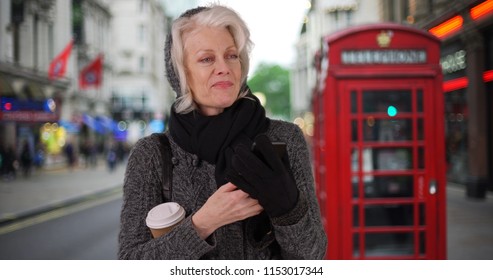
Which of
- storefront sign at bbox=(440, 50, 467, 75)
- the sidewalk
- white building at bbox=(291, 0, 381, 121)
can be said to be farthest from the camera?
the sidewalk

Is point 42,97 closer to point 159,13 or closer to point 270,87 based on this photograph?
point 159,13

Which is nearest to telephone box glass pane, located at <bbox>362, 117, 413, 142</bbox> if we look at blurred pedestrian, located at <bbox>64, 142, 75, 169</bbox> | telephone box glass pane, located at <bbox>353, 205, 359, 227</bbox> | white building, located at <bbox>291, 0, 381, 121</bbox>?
telephone box glass pane, located at <bbox>353, 205, 359, 227</bbox>

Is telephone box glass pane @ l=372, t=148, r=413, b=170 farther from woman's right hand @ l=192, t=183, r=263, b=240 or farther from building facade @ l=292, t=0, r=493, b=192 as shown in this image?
woman's right hand @ l=192, t=183, r=263, b=240

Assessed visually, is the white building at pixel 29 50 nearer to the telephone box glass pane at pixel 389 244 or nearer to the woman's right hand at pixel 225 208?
the woman's right hand at pixel 225 208

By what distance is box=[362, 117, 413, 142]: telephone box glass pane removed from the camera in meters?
3.00

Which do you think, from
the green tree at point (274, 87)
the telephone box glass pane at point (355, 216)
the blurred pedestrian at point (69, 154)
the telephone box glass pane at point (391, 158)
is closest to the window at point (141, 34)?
the green tree at point (274, 87)

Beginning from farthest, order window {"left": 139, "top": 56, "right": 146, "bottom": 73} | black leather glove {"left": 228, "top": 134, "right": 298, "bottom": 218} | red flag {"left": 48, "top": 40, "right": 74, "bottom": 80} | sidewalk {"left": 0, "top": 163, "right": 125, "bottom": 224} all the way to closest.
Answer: sidewalk {"left": 0, "top": 163, "right": 125, "bottom": 224}, red flag {"left": 48, "top": 40, "right": 74, "bottom": 80}, window {"left": 139, "top": 56, "right": 146, "bottom": 73}, black leather glove {"left": 228, "top": 134, "right": 298, "bottom": 218}

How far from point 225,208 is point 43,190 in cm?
801

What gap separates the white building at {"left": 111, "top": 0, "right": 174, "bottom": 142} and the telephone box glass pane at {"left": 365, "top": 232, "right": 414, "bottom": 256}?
1.79 m
